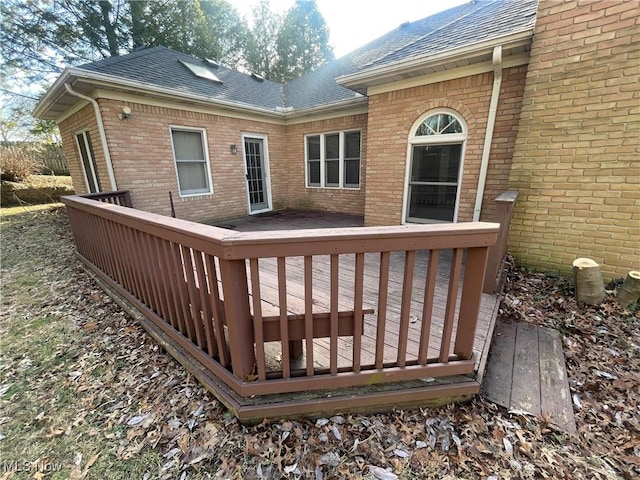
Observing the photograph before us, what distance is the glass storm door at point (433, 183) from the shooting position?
4.75 meters

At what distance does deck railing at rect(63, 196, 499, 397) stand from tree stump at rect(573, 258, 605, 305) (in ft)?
7.06

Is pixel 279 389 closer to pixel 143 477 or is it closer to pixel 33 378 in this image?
pixel 143 477

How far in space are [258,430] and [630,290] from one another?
161 inches

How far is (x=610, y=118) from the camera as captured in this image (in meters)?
3.14

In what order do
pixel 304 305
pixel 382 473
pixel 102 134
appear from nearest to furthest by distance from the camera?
pixel 382 473
pixel 304 305
pixel 102 134

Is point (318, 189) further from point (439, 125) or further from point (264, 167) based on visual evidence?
point (439, 125)

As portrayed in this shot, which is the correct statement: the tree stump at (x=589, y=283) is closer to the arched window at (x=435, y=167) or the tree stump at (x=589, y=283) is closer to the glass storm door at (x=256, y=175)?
the arched window at (x=435, y=167)

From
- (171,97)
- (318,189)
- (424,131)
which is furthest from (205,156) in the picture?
(424,131)

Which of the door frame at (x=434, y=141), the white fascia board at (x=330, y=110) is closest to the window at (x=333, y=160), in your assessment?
the white fascia board at (x=330, y=110)

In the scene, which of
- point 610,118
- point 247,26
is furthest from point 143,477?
point 247,26

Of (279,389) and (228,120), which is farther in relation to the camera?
(228,120)

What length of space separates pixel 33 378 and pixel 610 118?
6524mm

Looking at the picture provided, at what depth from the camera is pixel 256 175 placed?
27.5ft

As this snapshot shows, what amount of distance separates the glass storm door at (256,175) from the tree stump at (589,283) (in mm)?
7432
